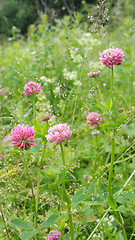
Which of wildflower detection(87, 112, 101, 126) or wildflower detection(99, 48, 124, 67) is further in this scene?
wildflower detection(87, 112, 101, 126)

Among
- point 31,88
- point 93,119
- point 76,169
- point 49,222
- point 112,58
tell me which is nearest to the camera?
point 49,222

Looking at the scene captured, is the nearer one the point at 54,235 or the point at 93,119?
the point at 54,235

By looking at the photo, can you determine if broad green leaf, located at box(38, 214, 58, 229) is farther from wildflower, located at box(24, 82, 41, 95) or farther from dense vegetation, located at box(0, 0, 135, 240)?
wildflower, located at box(24, 82, 41, 95)

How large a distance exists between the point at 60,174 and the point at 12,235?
392 mm

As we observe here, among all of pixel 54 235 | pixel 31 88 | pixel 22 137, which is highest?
pixel 31 88

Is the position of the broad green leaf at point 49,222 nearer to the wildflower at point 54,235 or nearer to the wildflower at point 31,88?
the wildflower at point 54,235

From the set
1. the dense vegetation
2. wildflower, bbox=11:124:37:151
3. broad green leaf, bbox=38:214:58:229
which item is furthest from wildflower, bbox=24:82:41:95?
broad green leaf, bbox=38:214:58:229

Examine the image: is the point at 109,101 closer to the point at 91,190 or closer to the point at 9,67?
the point at 91,190

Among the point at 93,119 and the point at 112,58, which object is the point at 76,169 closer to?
the point at 93,119

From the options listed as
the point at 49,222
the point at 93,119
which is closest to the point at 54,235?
the point at 49,222

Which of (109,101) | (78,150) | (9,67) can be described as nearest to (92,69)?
(78,150)

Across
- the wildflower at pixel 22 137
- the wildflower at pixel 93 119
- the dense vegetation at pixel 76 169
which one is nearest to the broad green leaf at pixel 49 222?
the dense vegetation at pixel 76 169

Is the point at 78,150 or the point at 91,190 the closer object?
the point at 91,190

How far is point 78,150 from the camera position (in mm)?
1223
